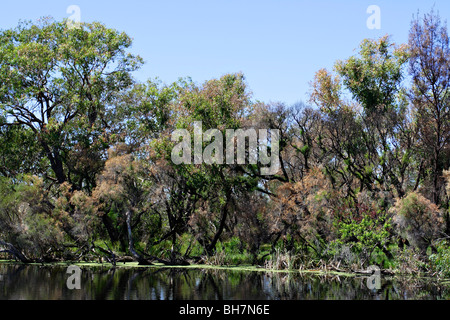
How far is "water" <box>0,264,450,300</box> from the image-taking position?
17292mm

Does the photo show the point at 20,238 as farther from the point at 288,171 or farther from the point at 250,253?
the point at 288,171

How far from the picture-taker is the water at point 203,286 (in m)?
17.3

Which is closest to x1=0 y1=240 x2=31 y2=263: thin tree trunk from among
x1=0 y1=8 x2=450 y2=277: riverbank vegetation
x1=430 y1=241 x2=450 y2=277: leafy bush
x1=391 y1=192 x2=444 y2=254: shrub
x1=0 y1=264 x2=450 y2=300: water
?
x1=0 y1=8 x2=450 y2=277: riverbank vegetation

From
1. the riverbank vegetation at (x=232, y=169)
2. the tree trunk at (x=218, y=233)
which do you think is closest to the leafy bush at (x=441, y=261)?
the riverbank vegetation at (x=232, y=169)

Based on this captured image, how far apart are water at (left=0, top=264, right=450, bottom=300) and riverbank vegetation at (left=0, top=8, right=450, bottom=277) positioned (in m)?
3.83

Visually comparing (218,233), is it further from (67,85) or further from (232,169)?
(67,85)

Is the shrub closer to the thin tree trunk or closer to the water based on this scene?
the water

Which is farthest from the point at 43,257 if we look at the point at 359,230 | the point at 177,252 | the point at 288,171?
the point at 359,230

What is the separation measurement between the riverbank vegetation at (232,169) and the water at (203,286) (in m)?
3.83

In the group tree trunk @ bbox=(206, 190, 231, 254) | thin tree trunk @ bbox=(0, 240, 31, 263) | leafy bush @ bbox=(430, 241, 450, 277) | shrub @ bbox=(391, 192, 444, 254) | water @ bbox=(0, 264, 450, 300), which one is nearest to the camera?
water @ bbox=(0, 264, 450, 300)

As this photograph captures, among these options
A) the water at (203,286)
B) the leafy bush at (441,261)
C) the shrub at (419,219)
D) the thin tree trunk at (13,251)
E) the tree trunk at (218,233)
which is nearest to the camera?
the water at (203,286)

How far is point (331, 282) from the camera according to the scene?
22188 millimetres

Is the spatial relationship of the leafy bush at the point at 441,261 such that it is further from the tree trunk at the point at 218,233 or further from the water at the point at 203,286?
the tree trunk at the point at 218,233

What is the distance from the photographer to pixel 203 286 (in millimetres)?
20219
